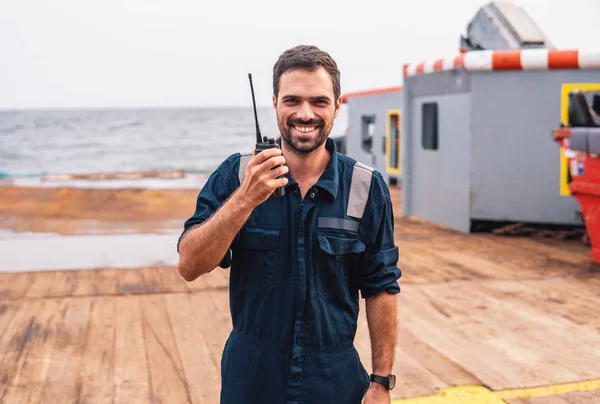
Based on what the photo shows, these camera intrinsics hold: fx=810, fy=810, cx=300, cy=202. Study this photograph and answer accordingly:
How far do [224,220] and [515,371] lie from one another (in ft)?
10.8

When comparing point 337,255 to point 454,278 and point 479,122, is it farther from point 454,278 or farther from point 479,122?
point 479,122

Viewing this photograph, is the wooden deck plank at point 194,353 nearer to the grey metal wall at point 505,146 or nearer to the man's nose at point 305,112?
the man's nose at point 305,112

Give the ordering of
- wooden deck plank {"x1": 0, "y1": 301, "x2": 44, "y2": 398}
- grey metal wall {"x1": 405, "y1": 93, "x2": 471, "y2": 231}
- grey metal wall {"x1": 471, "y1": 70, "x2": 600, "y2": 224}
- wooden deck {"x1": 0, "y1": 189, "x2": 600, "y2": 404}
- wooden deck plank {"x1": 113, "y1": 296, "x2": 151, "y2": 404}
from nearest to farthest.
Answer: wooden deck plank {"x1": 113, "y1": 296, "x2": 151, "y2": 404}, wooden deck {"x1": 0, "y1": 189, "x2": 600, "y2": 404}, wooden deck plank {"x1": 0, "y1": 301, "x2": 44, "y2": 398}, grey metal wall {"x1": 471, "y1": 70, "x2": 600, "y2": 224}, grey metal wall {"x1": 405, "y1": 93, "x2": 471, "y2": 231}

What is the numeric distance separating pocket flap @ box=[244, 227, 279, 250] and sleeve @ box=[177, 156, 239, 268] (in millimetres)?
77

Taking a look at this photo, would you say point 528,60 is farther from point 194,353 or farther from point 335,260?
point 335,260

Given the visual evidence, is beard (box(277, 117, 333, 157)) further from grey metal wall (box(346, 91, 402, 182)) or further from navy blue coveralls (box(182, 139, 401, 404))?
grey metal wall (box(346, 91, 402, 182))

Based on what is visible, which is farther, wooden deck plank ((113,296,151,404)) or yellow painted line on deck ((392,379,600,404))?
wooden deck plank ((113,296,151,404))

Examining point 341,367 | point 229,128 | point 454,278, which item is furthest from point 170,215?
point 229,128

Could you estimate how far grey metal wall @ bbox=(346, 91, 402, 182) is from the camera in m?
16.0

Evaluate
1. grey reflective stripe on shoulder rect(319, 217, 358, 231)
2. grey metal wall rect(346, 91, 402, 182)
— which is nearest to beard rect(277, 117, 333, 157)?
grey reflective stripe on shoulder rect(319, 217, 358, 231)

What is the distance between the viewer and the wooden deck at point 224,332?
15.8 ft

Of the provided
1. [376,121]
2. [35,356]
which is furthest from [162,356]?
[376,121]

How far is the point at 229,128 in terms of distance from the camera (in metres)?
82.4

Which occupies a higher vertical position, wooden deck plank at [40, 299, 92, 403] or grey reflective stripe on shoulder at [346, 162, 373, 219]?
grey reflective stripe on shoulder at [346, 162, 373, 219]
